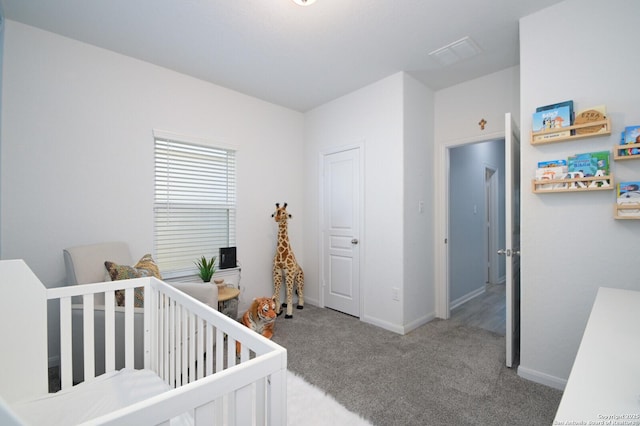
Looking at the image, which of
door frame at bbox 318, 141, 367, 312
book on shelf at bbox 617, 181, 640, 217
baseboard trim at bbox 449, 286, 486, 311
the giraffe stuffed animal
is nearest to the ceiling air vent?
door frame at bbox 318, 141, 367, 312

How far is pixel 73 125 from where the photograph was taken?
2281 millimetres

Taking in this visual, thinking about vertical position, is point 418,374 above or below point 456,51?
below

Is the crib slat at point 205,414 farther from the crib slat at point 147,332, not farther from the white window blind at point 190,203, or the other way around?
the white window blind at point 190,203

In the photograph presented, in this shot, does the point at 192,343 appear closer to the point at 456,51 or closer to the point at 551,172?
the point at 551,172

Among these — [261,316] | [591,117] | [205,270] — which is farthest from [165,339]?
[591,117]

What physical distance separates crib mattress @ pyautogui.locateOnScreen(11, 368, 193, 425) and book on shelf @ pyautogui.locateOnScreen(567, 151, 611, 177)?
7.98 feet

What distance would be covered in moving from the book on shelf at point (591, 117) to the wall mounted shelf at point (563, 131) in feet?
0.05

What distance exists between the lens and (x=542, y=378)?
6.32 feet

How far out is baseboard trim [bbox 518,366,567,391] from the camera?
73.6 inches

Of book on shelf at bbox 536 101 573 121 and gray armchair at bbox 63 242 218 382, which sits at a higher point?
book on shelf at bbox 536 101 573 121

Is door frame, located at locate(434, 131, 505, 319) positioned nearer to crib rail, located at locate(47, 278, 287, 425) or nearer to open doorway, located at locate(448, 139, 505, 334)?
open doorway, located at locate(448, 139, 505, 334)

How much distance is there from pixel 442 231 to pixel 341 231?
3.76 ft

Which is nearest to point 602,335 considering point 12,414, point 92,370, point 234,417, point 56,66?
point 234,417

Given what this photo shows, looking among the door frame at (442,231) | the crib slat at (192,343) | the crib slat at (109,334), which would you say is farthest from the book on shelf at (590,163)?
the crib slat at (109,334)
